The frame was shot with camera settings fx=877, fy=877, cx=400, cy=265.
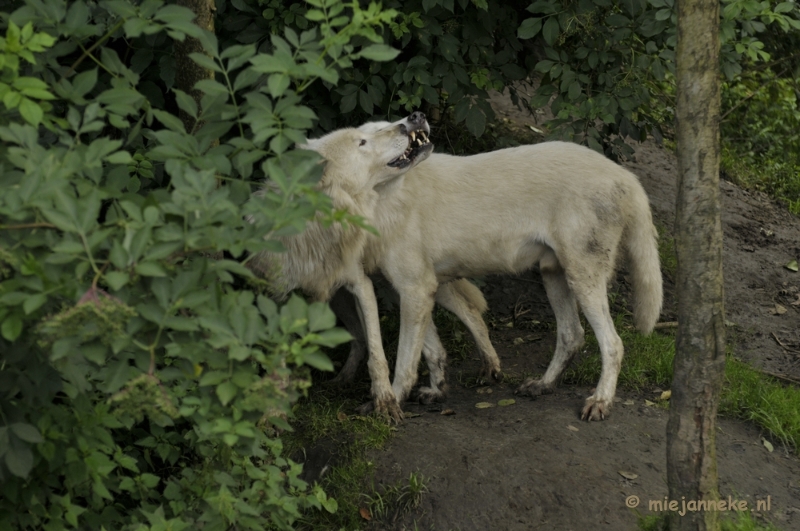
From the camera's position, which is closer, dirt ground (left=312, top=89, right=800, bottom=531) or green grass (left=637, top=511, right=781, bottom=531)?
green grass (left=637, top=511, right=781, bottom=531)

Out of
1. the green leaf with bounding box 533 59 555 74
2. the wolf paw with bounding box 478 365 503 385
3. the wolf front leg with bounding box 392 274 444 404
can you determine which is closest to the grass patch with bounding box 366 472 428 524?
the wolf front leg with bounding box 392 274 444 404

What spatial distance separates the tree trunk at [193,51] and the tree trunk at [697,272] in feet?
7.13

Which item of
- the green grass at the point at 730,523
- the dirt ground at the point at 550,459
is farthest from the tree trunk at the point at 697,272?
the dirt ground at the point at 550,459

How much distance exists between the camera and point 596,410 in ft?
15.9

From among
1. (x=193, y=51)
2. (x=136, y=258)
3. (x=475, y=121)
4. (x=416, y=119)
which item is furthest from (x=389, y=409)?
(x=136, y=258)

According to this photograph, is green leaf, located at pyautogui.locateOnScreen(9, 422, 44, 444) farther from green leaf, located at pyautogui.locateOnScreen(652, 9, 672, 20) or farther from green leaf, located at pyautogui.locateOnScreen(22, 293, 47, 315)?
green leaf, located at pyautogui.locateOnScreen(652, 9, 672, 20)

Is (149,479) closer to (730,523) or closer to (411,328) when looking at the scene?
(411,328)

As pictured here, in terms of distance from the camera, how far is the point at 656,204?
787 centimetres

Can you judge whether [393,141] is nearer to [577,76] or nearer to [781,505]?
[577,76]

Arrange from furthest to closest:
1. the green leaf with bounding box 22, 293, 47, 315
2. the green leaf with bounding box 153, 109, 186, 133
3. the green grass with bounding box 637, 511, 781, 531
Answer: the green grass with bounding box 637, 511, 781, 531 → the green leaf with bounding box 153, 109, 186, 133 → the green leaf with bounding box 22, 293, 47, 315

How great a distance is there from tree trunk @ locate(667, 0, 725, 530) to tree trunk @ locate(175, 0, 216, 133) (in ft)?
7.13

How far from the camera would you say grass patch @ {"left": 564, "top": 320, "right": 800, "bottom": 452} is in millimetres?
4938

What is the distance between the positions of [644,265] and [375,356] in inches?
66.2

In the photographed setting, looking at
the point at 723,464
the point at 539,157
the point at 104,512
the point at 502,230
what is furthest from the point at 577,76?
the point at 104,512
